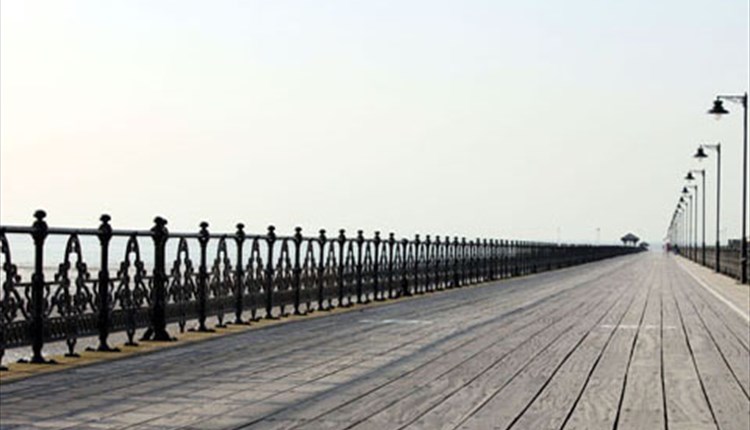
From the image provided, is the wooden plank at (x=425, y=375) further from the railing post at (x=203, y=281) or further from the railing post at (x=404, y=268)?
the railing post at (x=404, y=268)

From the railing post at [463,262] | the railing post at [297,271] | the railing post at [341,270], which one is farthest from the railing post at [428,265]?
the railing post at [297,271]

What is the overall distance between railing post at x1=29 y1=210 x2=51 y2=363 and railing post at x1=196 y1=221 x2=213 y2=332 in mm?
4236

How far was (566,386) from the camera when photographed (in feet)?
35.8

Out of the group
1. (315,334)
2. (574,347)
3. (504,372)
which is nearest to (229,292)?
(315,334)

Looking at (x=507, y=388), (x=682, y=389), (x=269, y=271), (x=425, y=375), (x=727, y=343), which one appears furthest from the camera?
(x=269, y=271)

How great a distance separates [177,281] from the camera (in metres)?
15.4

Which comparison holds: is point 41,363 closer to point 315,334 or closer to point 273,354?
point 273,354

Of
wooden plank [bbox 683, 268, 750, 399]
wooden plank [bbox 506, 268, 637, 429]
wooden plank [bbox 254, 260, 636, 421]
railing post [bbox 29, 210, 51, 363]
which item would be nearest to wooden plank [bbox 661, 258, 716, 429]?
wooden plank [bbox 683, 268, 750, 399]

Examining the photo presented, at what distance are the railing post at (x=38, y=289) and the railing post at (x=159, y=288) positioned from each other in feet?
9.20

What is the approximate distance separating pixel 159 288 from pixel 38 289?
316 cm

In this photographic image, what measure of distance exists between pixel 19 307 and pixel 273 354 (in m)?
3.11

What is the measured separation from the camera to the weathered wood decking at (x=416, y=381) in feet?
28.9

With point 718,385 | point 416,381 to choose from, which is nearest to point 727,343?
point 718,385

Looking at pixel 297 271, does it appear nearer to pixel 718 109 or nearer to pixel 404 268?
pixel 404 268
